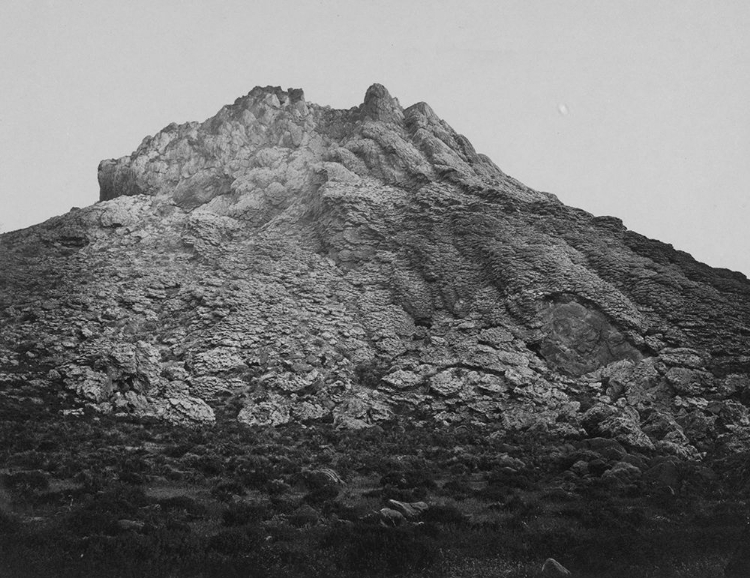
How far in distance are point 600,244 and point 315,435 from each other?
33094 millimetres

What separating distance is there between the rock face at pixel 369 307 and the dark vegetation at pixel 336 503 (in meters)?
2.96

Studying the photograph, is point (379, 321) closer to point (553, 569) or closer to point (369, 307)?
point (369, 307)

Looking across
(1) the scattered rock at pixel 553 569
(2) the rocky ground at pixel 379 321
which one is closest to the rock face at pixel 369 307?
(2) the rocky ground at pixel 379 321

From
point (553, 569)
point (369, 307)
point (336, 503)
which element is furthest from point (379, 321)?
point (553, 569)

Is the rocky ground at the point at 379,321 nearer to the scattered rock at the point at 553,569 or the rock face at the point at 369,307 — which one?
the rock face at the point at 369,307

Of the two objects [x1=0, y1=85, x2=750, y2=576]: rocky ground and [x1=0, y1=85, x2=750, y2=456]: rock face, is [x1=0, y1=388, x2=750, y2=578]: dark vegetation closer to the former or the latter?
[x1=0, y1=85, x2=750, y2=576]: rocky ground

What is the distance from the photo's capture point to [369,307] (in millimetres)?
48000

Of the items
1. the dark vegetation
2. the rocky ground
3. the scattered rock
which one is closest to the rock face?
the rocky ground

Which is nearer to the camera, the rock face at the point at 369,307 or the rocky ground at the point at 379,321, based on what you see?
the rocky ground at the point at 379,321

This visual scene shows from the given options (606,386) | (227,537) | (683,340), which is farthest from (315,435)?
(683,340)

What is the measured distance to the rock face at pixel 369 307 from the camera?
38.0 metres

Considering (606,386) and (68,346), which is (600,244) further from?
(68,346)

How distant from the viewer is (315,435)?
3519 centimetres

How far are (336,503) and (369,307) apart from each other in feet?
82.8
